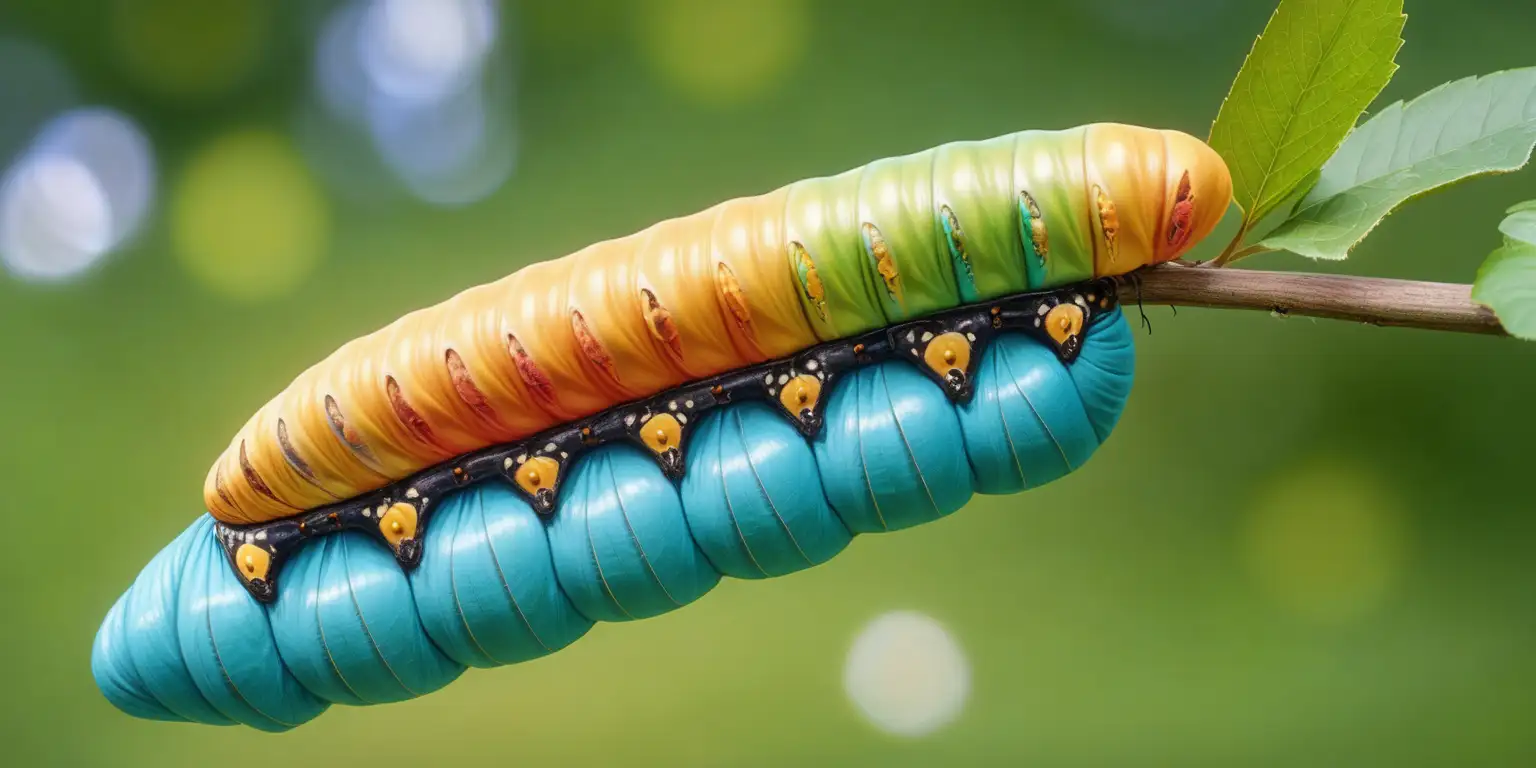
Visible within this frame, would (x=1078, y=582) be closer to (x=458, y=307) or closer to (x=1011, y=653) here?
(x=1011, y=653)

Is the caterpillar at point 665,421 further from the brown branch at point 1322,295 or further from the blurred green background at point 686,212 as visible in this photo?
the blurred green background at point 686,212

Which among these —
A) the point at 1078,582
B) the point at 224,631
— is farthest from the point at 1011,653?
the point at 224,631

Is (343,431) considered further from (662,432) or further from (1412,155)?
(1412,155)

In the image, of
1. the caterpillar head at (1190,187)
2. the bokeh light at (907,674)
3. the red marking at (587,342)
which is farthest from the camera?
the bokeh light at (907,674)

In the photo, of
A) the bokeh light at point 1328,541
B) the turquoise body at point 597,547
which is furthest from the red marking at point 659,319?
the bokeh light at point 1328,541

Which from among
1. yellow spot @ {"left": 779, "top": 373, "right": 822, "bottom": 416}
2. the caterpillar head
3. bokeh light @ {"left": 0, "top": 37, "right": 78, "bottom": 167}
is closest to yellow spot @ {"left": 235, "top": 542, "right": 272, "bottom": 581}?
yellow spot @ {"left": 779, "top": 373, "right": 822, "bottom": 416}
